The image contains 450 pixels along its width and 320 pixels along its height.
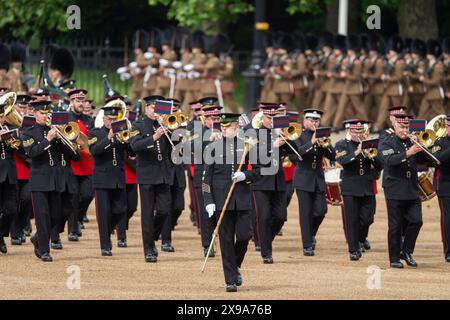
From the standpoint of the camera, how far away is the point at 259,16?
92.0ft

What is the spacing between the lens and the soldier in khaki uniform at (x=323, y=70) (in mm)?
31125

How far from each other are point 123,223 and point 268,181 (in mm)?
2018

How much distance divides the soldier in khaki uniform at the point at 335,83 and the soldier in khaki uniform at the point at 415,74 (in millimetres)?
1347

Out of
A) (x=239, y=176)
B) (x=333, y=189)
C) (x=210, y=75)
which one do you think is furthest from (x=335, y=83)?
(x=239, y=176)

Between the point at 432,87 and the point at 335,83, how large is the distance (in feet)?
7.01

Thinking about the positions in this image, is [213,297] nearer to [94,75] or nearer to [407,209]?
[407,209]

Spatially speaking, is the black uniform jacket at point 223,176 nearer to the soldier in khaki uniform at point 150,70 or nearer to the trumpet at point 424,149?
the trumpet at point 424,149

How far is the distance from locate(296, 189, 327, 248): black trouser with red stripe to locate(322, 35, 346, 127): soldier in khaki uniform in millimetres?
12231

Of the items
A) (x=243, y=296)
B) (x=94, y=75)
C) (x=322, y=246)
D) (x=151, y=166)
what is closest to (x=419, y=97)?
(x=94, y=75)

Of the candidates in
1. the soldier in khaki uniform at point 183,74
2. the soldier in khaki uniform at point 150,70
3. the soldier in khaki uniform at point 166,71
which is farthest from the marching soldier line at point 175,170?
the soldier in khaki uniform at point 150,70

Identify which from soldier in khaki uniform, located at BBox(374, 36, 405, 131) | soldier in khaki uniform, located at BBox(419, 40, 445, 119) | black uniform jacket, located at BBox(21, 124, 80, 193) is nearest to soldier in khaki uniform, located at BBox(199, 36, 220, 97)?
soldier in khaki uniform, located at BBox(374, 36, 405, 131)

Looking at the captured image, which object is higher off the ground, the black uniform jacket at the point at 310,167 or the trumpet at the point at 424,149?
the trumpet at the point at 424,149

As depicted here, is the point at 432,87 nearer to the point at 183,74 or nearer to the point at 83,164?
the point at 183,74

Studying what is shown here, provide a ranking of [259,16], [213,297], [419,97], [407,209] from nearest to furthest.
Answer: [213,297], [407,209], [259,16], [419,97]
